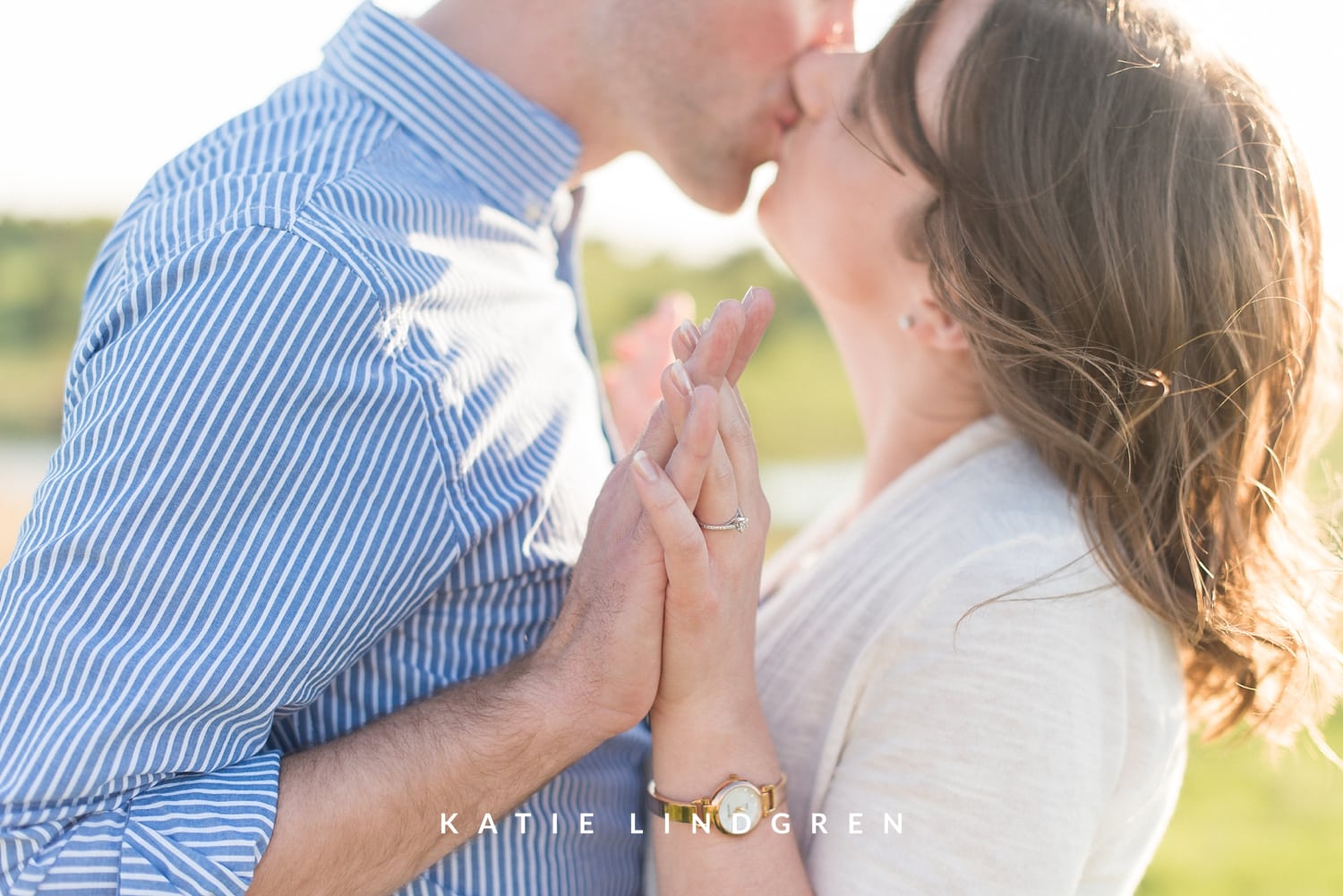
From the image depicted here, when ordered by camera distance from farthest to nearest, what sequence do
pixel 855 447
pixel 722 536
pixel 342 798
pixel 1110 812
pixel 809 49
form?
pixel 855 447, pixel 809 49, pixel 1110 812, pixel 722 536, pixel 342 798

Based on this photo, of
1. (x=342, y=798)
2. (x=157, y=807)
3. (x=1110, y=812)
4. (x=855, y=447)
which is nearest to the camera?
(x=157, y=807)

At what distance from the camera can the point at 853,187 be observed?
2121 millimetres

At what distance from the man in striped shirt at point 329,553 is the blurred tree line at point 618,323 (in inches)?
471

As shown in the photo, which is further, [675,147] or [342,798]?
[675,147]

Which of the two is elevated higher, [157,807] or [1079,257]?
[1079,257]

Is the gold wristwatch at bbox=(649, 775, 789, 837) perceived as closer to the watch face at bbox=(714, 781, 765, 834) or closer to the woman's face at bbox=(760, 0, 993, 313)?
the watch face at bbox=(714, 781, 765, 834)

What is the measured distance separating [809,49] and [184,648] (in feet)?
6.09

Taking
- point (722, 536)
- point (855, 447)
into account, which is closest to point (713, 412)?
point (722, 536)

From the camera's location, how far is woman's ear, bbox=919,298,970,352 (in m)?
2.03

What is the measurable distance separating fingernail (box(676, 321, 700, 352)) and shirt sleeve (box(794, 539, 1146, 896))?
1.78ft

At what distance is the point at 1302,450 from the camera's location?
199 centimetres

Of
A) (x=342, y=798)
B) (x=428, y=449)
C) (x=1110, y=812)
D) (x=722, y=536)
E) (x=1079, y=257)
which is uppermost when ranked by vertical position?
(x=1079, y=257)

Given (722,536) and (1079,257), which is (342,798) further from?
(1079,257)

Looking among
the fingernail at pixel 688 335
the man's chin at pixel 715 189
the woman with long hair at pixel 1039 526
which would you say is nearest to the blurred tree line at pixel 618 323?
the man's chin at pixel 715 189
